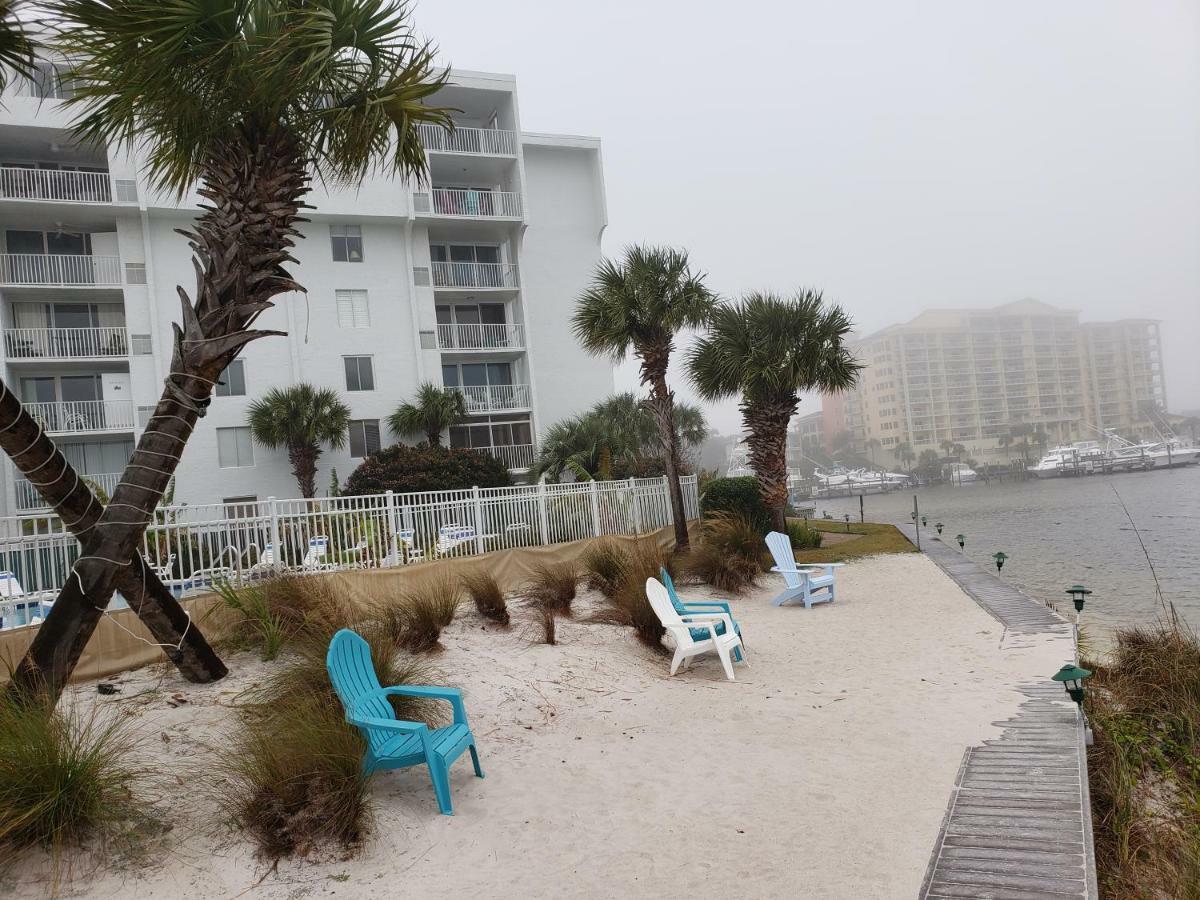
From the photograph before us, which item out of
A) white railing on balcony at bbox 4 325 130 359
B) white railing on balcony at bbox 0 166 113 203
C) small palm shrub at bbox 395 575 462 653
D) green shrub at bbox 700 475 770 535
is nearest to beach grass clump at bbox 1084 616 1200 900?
small palm shrub at bbox 395 575 462 653

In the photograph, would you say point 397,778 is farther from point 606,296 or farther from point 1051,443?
point 1051,443

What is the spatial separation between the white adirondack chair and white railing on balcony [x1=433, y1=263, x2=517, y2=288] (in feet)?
79.4

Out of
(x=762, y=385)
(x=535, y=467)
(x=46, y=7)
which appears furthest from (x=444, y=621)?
(x=535, y=467)

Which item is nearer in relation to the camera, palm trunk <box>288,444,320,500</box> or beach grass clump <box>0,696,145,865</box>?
beach grass clump <box>0,696,145,865</box>

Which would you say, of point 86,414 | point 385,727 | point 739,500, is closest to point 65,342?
point 86,414

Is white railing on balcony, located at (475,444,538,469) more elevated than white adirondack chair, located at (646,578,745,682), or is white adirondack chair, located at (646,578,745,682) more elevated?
white railing on balcony, located at (475,444,538,469)

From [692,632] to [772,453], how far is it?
38.9ft

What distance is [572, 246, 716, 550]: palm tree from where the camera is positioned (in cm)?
1814

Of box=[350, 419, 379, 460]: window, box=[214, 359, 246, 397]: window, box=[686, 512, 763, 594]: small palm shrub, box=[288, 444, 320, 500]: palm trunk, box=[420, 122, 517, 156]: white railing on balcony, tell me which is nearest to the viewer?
box=[686, 512, 763, 594]: small palm shrub

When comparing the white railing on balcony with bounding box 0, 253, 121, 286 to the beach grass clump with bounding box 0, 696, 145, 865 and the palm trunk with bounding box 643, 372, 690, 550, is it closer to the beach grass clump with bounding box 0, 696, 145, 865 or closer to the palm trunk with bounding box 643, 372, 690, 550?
the palm trunk with bounding box 643, 372, 690, 550

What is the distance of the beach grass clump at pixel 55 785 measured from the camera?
12.8 feet

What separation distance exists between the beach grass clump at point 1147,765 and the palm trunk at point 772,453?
35.0ft

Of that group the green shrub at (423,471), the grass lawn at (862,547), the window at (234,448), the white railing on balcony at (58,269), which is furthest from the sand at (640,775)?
the white railing on balcony at (58,269)

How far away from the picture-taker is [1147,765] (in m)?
6.32
